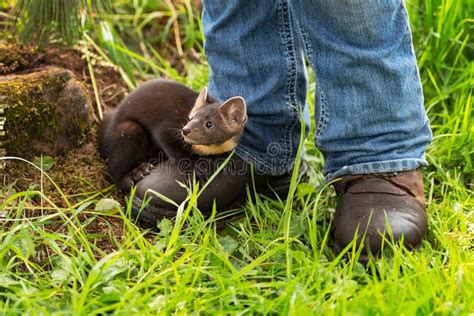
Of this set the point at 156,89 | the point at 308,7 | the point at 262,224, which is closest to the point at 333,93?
the point at 308,7

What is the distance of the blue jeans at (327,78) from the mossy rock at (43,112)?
64cm

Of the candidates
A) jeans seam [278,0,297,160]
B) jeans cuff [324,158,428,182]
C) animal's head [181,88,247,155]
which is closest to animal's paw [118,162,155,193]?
animal's head [181,88,247,155]

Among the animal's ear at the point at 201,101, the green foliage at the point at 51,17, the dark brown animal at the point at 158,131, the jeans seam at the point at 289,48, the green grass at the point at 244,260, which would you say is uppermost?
the green foliage at the point at 51,17

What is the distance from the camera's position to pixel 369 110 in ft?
8.14

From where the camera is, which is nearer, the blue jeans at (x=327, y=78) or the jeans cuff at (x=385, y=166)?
the blue jeans at (x=327, y=78)

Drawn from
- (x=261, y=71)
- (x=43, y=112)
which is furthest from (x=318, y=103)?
(x=43, y=112)

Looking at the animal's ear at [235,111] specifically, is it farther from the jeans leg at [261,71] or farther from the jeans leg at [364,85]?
the jeans leg at [364,85]

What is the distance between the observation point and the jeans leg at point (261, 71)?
2678 millimetres

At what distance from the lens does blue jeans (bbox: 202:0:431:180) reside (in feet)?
7.80

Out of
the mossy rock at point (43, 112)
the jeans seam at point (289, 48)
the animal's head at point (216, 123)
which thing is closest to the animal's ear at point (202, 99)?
the animal's head at point (216, 123)

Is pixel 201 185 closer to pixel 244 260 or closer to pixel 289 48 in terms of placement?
pixel 244 260

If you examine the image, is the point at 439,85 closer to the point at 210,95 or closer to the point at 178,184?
the point at 210,95

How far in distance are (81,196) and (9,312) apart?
0.93m

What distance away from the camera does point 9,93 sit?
9.29 ft
